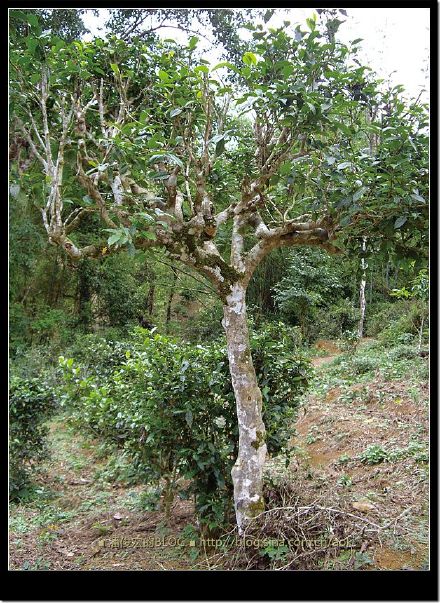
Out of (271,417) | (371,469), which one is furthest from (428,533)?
(371,469)

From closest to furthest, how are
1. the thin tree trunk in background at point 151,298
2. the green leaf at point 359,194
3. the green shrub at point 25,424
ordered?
the green leaf at point 359,194, the green shrub at point 25,424, the thin tree trunk in background at point 151,298

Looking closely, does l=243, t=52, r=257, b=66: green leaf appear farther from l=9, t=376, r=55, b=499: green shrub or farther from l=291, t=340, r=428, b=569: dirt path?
l=9, t=376, r=55, b=499: green shrub

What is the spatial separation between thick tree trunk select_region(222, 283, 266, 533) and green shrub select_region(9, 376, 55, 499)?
1.82 meters

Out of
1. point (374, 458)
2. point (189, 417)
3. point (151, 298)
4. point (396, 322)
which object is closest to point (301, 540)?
point (189, 417)

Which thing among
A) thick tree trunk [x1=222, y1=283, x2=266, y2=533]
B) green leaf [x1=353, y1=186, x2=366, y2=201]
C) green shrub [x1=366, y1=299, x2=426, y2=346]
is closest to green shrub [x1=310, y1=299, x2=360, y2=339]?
green shrub [x1=366, y1=299, x2=426, y2=346]

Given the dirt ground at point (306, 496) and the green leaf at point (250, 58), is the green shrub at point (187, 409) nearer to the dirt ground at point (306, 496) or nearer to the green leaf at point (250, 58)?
the dirt ground at point (306, 496)

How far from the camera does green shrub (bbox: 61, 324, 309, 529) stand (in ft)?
7.68

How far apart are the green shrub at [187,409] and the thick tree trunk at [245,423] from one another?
0.18 metres

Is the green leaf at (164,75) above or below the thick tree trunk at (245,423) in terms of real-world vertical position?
above

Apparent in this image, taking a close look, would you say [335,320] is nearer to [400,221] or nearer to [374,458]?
[374,458]

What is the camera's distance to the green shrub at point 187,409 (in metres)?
2.34

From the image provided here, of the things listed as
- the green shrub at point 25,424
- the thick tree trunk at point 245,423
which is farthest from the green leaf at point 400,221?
the green shrub at point 25,424
